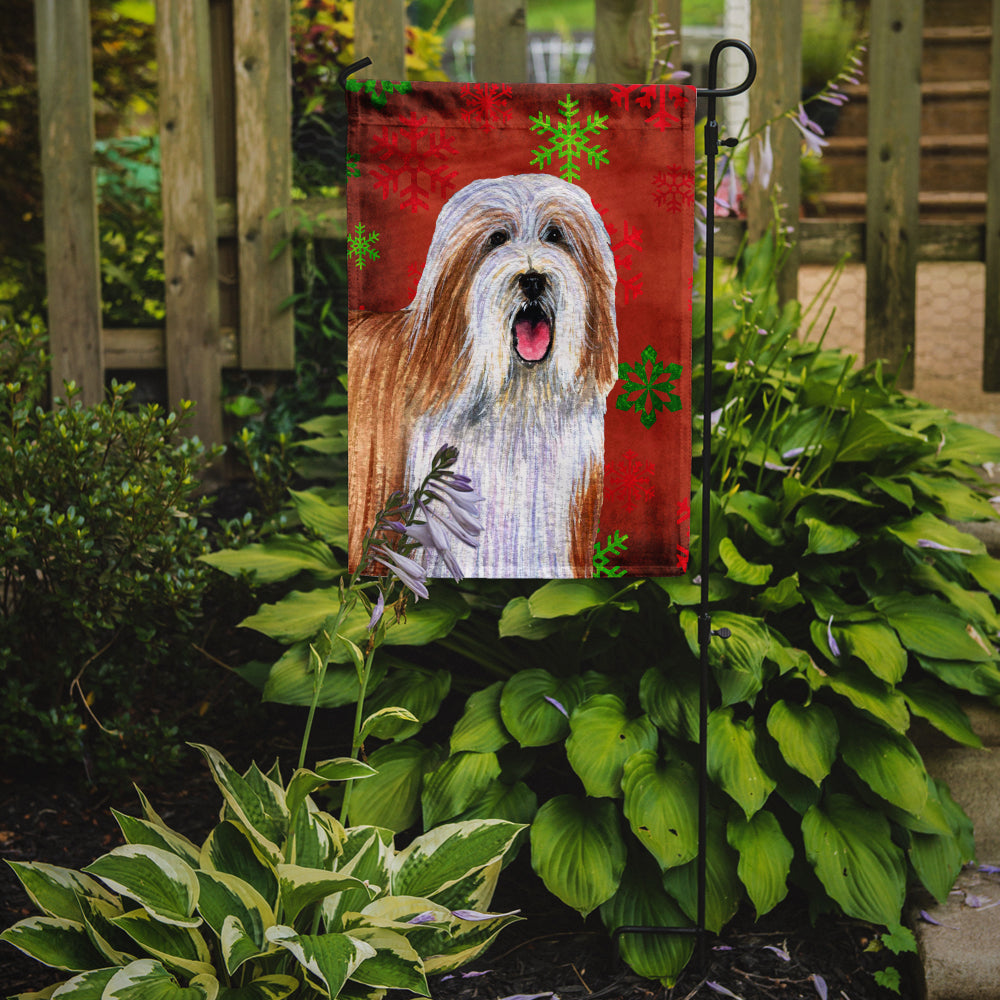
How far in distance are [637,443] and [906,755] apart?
83 centimetres

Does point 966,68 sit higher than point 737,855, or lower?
higher

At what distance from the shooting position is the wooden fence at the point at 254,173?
10.7 ft

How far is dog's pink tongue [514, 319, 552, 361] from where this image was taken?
6.27ft

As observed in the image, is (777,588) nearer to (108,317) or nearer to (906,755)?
(906,755)

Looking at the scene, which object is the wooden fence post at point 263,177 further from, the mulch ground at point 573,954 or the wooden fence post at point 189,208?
the mulch ground at point 573,954

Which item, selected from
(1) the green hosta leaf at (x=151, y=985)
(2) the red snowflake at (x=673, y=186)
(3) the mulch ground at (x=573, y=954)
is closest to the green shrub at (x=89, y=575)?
(3) the mulch ground at (x=573, y=954)

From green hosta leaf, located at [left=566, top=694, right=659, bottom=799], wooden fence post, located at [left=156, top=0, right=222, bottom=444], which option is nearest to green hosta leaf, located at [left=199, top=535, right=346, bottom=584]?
green hosta leaf, located at [left=566, top=694, right=659, bottom=799]

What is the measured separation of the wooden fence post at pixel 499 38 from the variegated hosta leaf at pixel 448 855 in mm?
2346

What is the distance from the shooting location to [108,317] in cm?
358

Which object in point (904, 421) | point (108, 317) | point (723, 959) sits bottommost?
point (723, 959)

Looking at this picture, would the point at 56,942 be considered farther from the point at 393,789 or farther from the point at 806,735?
the point at 806,735

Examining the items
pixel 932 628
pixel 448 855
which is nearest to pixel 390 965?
pixel 448 855

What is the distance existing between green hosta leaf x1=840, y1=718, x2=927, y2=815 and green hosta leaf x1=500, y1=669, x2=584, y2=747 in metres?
0.56

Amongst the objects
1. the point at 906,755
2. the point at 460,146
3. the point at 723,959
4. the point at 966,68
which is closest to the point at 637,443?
the point at 460,146
